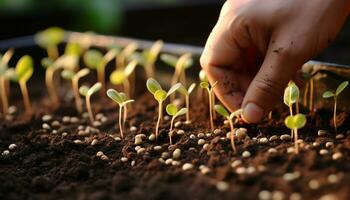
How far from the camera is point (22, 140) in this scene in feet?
5.57

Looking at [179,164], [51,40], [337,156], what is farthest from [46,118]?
[337,156]

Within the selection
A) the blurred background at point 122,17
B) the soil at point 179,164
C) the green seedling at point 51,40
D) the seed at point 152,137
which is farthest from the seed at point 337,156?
the blurred background at point 122,17

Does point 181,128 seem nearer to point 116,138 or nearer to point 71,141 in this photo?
point 116,138

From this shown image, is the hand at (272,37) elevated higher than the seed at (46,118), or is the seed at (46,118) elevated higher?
the hand at (272,37)

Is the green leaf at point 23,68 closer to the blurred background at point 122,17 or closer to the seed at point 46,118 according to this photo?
the seed at point 46,118

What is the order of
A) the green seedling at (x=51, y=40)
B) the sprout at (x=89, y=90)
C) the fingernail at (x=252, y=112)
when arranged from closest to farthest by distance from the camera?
1. the fingernail at (x=252, y=112)
2. the sprout at (x=89, y=90)
3. the green seedling at (x=51, y=40)

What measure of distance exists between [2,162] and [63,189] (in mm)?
333

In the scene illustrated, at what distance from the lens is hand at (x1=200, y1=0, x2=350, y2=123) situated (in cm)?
143

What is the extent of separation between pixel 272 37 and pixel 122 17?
1.89 metres

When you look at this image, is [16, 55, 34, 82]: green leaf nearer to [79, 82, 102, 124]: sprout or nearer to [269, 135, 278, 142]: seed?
[79, 82, 102, 124]: sprout

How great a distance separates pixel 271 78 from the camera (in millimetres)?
1469

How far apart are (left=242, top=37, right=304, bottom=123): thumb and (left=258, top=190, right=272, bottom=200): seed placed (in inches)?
16.7

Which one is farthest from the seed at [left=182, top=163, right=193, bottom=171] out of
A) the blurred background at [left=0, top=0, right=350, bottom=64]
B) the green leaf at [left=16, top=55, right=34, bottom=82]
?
the blurred background at [left=0, top=0, right=350, bottom=64]

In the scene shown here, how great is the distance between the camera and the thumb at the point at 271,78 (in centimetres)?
144
